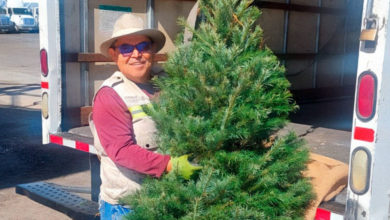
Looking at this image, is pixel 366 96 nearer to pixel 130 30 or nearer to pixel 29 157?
pixel 130 30

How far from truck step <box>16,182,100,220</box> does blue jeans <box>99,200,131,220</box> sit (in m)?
0.98

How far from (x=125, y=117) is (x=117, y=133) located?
87mm

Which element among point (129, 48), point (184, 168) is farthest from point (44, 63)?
A: point (184, 168)

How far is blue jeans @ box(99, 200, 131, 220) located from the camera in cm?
226

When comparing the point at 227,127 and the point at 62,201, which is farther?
the point at 62,201

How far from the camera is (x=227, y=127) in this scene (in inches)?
67.3

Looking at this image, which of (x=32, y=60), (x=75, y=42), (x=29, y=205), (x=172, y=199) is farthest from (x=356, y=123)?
(x=32, y=60)

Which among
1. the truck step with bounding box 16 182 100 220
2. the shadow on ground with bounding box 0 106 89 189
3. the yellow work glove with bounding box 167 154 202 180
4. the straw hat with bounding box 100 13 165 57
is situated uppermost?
the straw hat with bounding box 100 13 165 57

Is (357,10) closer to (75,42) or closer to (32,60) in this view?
(75,42)

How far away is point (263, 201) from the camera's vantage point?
5.66 feet

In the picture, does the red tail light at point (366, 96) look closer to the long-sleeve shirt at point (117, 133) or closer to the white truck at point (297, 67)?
the white truck at point (297, 67)

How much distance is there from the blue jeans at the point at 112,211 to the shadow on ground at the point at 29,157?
3.26 metres

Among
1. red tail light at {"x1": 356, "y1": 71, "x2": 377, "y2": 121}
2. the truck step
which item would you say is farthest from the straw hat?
the truck step

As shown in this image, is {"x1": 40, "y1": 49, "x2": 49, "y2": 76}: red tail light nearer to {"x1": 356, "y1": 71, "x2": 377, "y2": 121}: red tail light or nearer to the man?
the man
